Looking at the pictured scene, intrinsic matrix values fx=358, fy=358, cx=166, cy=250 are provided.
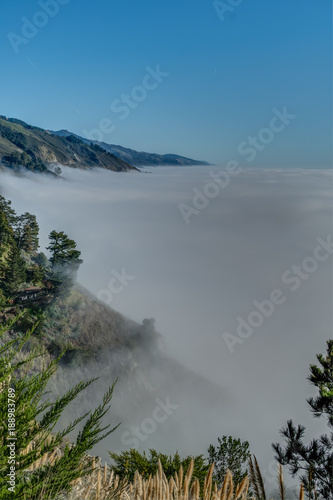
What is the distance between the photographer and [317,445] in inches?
405

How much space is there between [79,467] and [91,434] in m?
0.54

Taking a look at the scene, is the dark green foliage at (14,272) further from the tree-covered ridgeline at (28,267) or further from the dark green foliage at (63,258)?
the dark green foliage at (63,258)

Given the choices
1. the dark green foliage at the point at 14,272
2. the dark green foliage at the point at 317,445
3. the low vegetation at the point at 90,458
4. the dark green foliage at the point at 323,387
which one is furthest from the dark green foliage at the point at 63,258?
the dark green foliage at the point at 323,387

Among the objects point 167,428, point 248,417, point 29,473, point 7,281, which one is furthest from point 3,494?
point 248,417

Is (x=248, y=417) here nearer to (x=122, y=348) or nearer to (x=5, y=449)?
(x=122, y=348)

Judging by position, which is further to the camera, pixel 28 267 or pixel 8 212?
pixel 8 212

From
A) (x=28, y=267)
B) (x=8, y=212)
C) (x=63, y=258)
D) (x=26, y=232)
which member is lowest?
Result: (x=28, y=267)

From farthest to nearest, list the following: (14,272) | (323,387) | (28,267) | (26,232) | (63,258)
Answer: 1. (26,232)
2. (28,267)
3. (63,258)
4. (14,272)
5. (323,387)

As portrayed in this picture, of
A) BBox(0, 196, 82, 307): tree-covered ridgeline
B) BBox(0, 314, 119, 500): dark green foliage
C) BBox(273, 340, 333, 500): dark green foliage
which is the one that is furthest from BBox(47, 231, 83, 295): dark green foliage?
BBox(0, 314, 119, 500): dark green foliage

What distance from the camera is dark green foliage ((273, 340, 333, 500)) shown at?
971 cm

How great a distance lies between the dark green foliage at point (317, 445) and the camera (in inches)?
382

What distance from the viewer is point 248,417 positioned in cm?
10669

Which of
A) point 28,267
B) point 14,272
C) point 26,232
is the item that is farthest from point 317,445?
point 26,232

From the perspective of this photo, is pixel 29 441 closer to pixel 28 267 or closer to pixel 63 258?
pixel 63 258
